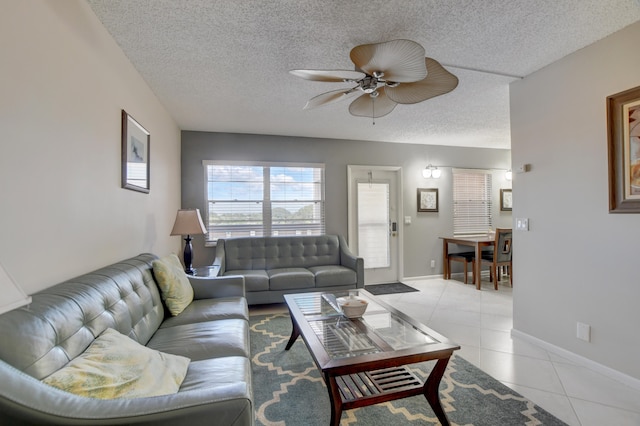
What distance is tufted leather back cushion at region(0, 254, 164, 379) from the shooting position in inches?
37.3

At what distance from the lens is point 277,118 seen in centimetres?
388

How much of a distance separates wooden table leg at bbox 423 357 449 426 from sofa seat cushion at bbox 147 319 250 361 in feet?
3.48

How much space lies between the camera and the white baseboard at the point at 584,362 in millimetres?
2039

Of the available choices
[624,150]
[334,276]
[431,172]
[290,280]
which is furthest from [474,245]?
[290,280]

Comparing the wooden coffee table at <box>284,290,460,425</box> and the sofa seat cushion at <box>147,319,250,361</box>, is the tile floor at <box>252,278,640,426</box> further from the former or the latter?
the sofa seat cushion at <box>147,319,250,361</box>

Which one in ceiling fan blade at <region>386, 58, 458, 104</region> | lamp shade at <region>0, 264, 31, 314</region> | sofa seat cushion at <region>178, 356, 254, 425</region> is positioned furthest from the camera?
ceiling fan blade at <region>386, 58, 458, 104</region>

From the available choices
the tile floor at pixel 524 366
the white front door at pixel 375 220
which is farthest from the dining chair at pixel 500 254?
the white front door at pixel 375 220

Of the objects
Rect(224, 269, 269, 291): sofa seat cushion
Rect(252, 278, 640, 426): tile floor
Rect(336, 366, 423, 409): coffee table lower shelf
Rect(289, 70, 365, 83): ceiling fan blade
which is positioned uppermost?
Rect(289, 70, 365, 83): ceiling fan blade

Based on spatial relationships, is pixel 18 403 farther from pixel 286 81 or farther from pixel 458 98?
pixel 458 98

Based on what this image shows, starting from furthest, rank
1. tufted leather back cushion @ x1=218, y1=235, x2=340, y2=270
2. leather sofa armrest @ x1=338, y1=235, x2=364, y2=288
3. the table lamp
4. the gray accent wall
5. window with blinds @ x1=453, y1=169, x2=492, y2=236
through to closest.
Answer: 1. window with blinds @ x1=453, y1=169, x2=492, y2=236
2. the gray accent wall
3. tufted leather back cushion @ x1=218, y1=235, x2=340, y2=270
4. leather sofa armrest @ x1=338, y1=235, x2=364, y2=288
5. the table lamp

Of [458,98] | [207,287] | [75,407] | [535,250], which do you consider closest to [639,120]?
[535,250]

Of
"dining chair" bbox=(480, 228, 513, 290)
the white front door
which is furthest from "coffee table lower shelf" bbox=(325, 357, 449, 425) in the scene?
"dining chair" bbox=(480, 228, 513, 290)

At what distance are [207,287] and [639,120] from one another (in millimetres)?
3480

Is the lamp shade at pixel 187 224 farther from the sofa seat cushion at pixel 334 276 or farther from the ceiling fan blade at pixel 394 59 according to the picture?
the ceiling fan blade at pixel 394 59
